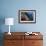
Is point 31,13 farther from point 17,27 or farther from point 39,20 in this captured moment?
point 17,27

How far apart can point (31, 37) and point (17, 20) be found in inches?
34.9

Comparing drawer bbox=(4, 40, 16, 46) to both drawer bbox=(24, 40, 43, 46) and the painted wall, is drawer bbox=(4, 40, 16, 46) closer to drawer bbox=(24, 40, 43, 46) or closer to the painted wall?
drawer bbox=(24, 40, 43, 46)

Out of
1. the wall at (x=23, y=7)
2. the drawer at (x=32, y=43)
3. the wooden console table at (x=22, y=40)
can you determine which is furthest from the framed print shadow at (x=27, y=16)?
the drawer at (x=32, y=43)

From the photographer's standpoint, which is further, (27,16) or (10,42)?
(27,16)

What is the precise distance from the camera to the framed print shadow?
4570 millimetres

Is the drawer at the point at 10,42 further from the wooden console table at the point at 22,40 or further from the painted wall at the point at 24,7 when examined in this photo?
the painted wall at the point at 24,7

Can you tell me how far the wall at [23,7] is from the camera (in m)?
4.56

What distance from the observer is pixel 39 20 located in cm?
462

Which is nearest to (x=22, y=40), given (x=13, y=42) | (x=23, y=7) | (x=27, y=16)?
(x=13, y=42)

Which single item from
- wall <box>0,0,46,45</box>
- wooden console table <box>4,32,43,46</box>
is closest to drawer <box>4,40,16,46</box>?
wooden console table <box>4,32,43,46</box>

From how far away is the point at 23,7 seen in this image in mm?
4566

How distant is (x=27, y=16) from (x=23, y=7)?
338mm

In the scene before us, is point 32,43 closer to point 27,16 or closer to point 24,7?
point 27,16

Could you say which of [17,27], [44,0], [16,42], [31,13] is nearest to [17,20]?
[17,27]
